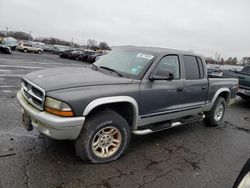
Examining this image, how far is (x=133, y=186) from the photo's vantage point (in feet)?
9.77

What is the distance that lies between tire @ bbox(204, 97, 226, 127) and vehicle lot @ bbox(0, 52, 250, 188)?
2.21 ft

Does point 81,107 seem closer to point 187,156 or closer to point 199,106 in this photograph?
point 187,156

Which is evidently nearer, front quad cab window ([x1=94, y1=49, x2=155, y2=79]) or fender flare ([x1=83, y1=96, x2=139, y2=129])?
fender flare ([x1=83, y1=96, x2=139, y2=129])

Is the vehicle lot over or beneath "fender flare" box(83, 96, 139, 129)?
beneath

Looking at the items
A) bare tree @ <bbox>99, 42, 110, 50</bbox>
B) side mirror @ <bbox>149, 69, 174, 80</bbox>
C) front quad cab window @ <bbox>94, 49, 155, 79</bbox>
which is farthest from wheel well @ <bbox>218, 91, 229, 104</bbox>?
bare tree @ <bbox>99, 42, 110, 50</bbox>

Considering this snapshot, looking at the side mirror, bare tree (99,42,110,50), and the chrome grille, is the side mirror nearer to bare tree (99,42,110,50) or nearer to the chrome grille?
the chrome grille

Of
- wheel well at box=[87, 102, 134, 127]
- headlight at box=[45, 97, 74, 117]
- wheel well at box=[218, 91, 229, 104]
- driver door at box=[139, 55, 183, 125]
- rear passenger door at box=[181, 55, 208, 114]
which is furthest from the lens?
wheel well at box=[218, 91, 229, 104]

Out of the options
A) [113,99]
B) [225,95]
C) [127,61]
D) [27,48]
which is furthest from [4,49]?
[113,99]

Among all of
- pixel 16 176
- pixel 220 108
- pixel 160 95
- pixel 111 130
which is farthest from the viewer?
pixel 220 108

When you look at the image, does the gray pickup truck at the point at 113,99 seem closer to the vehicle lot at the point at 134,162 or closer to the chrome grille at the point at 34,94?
the chrome grille at the point at 34,94

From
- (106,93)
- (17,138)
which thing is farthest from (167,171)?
(17,138)

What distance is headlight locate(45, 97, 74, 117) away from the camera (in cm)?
290

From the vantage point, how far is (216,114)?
590 cm

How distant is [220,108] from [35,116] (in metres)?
4.68
